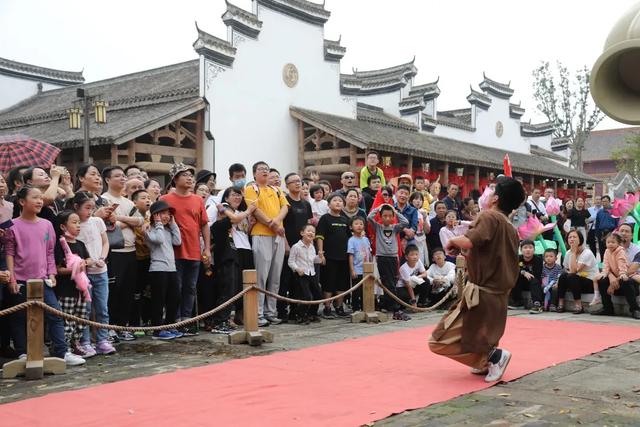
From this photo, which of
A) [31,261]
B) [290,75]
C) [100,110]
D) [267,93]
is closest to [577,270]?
[31,261]

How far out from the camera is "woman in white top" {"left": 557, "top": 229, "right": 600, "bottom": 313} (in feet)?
29.8

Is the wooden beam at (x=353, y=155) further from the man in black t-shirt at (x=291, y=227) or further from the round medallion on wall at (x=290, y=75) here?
the man in black t-shirt at (x=291, y=227)

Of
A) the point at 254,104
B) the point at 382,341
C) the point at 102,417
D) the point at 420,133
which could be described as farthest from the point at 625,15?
the point at 420,133

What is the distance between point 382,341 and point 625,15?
5.04 m

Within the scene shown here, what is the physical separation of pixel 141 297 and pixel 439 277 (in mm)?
4191

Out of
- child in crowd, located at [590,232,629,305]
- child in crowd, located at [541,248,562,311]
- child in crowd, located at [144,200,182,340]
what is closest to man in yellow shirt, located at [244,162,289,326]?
child in crowd, located at [144,200,182,340]

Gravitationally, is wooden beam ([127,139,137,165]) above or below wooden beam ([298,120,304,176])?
below

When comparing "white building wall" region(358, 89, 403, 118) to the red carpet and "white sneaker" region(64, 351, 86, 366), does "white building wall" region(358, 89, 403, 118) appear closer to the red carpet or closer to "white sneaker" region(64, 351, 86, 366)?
the red carpet

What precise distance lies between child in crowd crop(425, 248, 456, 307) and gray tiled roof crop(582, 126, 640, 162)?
42958mm

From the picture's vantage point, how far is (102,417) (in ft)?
13.3

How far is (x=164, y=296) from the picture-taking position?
22.4 feet

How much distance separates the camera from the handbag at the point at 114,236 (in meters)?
6.52

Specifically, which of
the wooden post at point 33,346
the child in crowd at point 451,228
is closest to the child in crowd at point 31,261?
the wooden post at point 33,346

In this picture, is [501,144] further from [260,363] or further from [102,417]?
[102,417]
